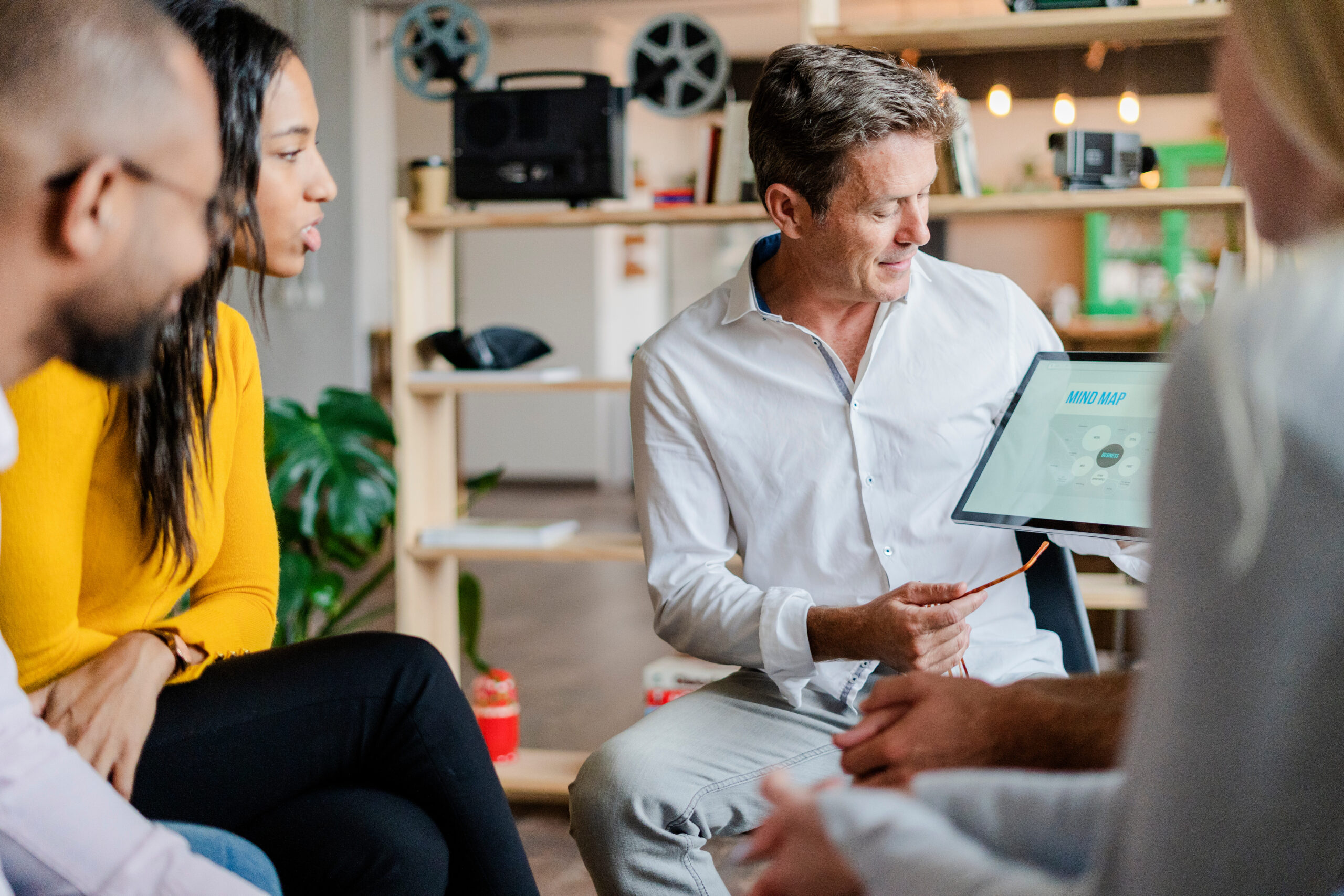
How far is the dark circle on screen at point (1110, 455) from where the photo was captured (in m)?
1.38

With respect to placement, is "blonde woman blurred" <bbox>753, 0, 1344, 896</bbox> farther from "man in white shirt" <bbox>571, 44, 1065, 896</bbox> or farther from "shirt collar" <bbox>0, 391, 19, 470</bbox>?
"man in white shirt" <bbox>571, 44, 1065, 896</bbox>

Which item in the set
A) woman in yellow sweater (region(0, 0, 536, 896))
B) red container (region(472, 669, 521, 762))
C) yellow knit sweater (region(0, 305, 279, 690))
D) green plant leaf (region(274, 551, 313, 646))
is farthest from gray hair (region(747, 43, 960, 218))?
green plant leaf (region(274, 551, 313, 646))

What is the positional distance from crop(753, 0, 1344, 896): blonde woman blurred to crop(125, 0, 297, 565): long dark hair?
0.95m

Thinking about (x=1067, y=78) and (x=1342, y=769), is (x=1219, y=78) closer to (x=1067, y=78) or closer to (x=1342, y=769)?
(x=1342, y=769)

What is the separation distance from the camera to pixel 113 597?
Answer: 49.2 inches

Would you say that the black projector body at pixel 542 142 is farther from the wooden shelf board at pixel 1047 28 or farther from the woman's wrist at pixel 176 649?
the woman's wrist at pixel 176 649

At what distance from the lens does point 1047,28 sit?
2414mm

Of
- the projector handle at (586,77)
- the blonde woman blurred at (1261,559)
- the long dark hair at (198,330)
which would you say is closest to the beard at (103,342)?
the long dark hair at (198,330)

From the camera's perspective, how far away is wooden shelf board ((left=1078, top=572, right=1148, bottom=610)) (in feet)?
7.58

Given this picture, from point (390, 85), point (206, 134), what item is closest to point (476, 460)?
point (390, 85)

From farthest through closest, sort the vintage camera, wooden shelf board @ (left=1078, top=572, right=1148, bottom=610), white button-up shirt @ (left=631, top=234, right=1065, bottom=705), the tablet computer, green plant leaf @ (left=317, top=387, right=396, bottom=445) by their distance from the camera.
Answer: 1. green plant leaf @ (left=317, top=387, right=396, bottom=445)
2. the vintage camera
3. wooden shelf board @ (left=1078, top=572, right=1148, bottom=610)
4. white button-up shirt @ (left=631, top=234, right=1065, bottom=705)
5. the tablet computer

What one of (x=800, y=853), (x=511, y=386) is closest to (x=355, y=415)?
(x=511, y=386)

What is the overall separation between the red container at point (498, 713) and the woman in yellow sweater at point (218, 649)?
1.27 meters

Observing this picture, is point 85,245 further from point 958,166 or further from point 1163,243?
point 1163,243
